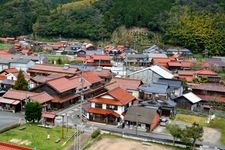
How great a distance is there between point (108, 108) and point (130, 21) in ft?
142

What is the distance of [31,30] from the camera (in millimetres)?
72812

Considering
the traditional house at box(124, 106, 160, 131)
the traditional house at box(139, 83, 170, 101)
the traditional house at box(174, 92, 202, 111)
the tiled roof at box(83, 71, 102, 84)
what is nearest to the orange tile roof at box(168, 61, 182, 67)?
the tiled roof at box(83, 71, 102, 84)

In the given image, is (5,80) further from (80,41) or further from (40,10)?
(40,10)

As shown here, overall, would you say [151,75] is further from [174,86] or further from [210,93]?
[210,93]

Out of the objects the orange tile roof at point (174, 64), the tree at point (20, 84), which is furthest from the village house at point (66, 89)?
the orange tile roof at point (174, 64)

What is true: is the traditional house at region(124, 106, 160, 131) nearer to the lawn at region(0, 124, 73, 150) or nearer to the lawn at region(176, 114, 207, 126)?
the lawn at region(176, 114, 207, 126)

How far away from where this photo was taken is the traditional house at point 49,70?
1430 inches

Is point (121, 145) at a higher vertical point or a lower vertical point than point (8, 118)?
lower

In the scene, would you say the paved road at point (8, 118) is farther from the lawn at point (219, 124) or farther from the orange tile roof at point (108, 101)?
the lawn at point (219, 124)

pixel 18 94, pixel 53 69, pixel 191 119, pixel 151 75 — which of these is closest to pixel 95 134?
pixel 191 119

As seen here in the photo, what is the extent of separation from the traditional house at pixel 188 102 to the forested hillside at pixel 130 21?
1048 inches

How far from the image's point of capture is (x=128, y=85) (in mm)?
32312

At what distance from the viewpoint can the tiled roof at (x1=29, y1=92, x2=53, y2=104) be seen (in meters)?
27.2

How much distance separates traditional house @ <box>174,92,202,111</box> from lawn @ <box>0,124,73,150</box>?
10483mm
